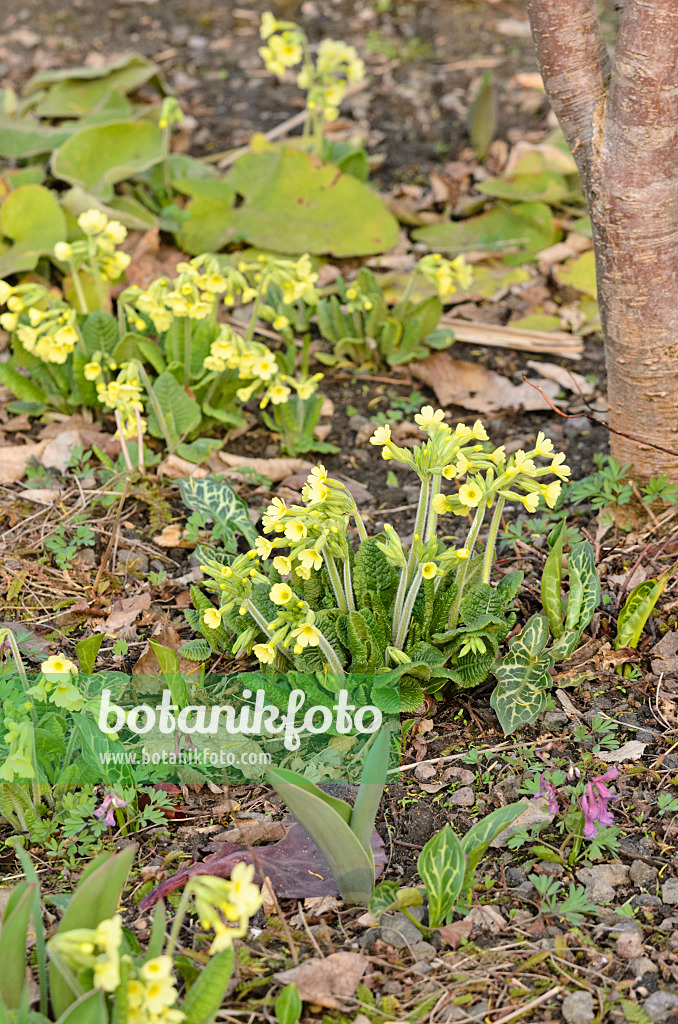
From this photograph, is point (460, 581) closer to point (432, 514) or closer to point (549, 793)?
point (432, 514)

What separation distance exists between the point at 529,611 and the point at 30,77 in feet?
13.7

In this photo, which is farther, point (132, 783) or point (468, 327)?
point (468, 327)

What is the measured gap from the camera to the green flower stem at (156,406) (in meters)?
2.58

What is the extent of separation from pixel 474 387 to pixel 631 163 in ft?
3.66

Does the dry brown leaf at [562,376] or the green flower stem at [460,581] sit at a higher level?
the green flower stem at [460,581]

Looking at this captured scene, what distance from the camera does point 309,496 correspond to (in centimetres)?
176

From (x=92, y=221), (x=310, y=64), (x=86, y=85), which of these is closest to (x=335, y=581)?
(x=92, y=221)

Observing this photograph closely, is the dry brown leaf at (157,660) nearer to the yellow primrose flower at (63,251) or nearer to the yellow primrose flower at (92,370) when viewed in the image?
the yellow primrose flower at (92,370)

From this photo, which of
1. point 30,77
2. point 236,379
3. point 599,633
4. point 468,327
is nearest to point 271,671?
point 599,633

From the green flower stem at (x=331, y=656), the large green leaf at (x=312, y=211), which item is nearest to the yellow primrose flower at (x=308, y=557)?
the green flower stem at (x=331, y=656)

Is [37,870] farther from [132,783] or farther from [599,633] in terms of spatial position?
[599,633]

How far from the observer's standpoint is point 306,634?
1753mm

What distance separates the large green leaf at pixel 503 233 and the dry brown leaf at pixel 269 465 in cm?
144

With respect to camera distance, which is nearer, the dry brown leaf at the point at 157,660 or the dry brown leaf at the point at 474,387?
the dry brown leaf at the point at 157,660
